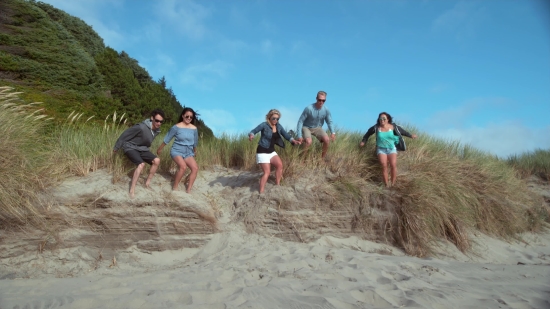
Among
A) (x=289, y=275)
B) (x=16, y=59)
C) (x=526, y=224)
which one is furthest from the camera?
(x=16, y=59)

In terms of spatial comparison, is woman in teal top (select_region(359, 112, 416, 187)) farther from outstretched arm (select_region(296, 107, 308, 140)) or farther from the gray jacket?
the gray jacket

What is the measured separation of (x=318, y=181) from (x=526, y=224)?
5.72 metres

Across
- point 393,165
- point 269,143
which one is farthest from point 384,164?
point 269,143

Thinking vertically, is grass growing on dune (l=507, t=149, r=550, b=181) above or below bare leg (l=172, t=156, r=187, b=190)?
above

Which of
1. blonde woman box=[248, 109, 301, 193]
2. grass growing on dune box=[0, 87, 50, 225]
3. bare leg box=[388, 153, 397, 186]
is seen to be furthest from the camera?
bare leg box=[388, 153, 397, 186]

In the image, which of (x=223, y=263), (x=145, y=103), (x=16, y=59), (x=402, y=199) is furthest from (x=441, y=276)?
(x=16, y=59)

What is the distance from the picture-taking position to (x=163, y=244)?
5578 mm

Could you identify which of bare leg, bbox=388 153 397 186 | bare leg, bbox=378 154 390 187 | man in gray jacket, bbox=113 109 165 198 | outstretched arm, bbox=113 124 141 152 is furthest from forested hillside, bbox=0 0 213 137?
bare leg, bbox=388 153 397 186

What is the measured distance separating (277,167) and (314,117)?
1.37m

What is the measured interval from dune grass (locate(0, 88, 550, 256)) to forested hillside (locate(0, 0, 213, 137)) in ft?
11.8

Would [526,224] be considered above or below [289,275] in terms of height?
above

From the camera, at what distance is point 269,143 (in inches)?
243

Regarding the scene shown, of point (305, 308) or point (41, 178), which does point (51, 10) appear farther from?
point (305, 308)

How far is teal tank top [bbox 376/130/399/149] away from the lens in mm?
6652
